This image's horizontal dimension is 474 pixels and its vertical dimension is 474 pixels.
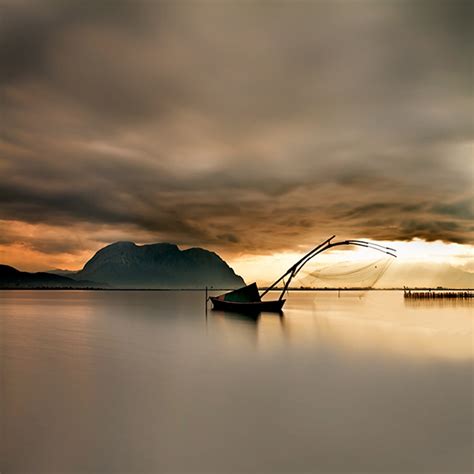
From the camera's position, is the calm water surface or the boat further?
the boat

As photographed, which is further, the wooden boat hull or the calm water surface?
the wooden boat hull

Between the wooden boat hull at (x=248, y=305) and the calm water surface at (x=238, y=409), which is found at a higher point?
the wooden boat hull at (x=248, y=305)

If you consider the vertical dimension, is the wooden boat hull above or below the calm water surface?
above

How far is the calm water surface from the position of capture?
8859 millimetres

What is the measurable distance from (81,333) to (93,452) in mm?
26586

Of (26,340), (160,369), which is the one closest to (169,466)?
(160,369)

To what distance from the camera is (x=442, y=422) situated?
1127cm

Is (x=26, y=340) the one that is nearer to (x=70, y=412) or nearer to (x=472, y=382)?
(x=70, y=412)

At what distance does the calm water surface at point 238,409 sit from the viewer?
29.1 feet

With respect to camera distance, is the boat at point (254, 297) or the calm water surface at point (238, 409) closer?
the calm water surface at point (238, 409)

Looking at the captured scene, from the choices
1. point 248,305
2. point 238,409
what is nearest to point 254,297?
point 248,305

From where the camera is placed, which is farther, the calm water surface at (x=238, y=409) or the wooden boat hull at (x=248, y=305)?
the wooden boat hull at (x=248, y=305)

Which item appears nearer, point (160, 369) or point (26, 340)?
point (160, 369)

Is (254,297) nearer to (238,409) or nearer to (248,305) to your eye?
(248,305)
